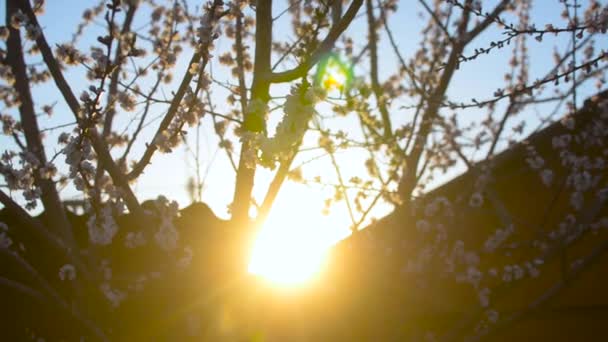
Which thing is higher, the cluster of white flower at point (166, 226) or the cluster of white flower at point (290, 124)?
the cluster of white flower at point (166, 226)

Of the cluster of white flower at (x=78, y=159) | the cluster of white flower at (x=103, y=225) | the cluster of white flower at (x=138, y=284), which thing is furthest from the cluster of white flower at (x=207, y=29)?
the cluster of white flower at (x=138, y=284)

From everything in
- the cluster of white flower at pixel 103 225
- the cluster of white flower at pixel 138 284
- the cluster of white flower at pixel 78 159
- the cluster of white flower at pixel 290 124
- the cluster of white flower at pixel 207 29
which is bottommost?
the cluster of white flower at pixel 290 124

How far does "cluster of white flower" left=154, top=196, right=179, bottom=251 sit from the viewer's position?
397 cm

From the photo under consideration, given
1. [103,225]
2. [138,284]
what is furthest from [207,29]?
[138,284]

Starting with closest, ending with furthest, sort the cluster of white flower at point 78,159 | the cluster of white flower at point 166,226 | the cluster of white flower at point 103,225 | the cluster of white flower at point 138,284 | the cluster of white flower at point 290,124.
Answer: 1. the cluster of white flower at point 290,124
2. the cluster of white flower at point 78,159
3. the cluster of white flower at point 103,225
4. the cluster of white flower at point 166,226
5. the cluster of white flower at point 138,284

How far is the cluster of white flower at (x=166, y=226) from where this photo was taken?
13.0 ft

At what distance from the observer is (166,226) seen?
4.06m

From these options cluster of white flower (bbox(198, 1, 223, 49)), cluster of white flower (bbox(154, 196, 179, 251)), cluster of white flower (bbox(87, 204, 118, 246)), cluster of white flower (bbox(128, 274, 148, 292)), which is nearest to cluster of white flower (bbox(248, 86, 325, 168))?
cluster of white flower (bbox(198, 1, 223, 49))

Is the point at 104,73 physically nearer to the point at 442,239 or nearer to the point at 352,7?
the point at 352,7

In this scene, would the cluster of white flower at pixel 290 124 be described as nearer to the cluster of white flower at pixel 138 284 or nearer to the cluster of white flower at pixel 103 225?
the cluster of white flower at pixel 103 225

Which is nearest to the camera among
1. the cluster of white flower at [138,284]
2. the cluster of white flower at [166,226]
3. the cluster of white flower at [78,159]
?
the cluster of white flower at [78,159]

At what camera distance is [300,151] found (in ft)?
16.8

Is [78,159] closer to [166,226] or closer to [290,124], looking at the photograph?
[166,226]

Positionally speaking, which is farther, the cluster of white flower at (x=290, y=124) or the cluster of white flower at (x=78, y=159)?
the cluster of white flower at (x=78, y=159)
